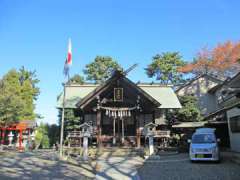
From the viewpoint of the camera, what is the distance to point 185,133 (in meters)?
21.0

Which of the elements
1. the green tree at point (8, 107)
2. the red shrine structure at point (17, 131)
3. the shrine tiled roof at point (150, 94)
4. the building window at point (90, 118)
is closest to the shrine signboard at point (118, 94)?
the building window at point (90, 118)

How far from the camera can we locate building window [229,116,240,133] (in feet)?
47.4

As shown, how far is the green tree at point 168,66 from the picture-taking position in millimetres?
40500

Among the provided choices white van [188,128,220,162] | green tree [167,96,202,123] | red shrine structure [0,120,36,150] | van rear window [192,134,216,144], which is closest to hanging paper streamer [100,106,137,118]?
green tree [167,96,202,123]

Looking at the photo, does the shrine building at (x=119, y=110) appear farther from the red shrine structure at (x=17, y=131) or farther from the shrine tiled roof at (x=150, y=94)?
the red shrine structure at (x=17, y=131)

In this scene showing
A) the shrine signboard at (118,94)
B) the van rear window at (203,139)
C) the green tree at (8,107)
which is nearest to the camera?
the van rear window at (203,139)

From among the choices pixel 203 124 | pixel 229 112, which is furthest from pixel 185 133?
pixel 229 112

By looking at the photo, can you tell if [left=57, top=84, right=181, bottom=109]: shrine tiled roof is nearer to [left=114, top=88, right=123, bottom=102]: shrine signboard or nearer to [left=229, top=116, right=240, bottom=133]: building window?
[left=114, top=88, right=123, bottom=102]: shrine signboard

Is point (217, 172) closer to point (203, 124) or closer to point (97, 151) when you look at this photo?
point (97, 151)

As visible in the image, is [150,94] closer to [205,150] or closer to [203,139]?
[203,139]

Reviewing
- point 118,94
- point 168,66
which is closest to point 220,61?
point 168,66

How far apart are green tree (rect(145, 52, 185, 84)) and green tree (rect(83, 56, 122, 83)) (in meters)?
8.09

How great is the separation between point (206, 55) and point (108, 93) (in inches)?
922

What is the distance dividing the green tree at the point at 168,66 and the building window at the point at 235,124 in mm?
25273
